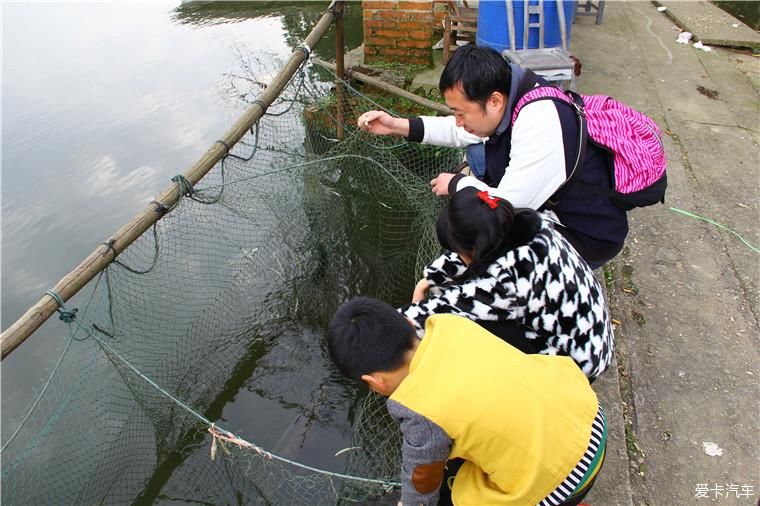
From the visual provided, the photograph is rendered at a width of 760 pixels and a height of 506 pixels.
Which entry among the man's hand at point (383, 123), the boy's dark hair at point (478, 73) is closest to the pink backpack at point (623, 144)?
the boy's dark hair at point (478, 73)

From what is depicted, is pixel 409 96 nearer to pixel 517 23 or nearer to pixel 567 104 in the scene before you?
pixel 517 23

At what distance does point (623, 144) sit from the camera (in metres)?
1.85

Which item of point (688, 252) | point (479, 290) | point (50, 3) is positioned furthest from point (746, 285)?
point (50, 3)

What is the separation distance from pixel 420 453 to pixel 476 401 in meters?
0.22

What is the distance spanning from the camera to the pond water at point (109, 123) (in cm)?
339

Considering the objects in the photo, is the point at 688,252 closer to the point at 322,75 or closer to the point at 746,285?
the point at 746,285

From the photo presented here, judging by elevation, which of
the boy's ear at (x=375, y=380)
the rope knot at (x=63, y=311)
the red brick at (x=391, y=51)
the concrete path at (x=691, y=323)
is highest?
the boy's ear at (x=375, y=380)

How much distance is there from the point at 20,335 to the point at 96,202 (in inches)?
128

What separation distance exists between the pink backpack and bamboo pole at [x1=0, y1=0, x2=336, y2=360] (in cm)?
160

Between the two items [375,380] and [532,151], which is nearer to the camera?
[375,380]

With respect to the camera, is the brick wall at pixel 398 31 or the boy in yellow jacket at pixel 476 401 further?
the brick wall at pixel 398 31

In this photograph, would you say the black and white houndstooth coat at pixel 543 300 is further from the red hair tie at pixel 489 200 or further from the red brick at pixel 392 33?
the red brick at pixel 392 33

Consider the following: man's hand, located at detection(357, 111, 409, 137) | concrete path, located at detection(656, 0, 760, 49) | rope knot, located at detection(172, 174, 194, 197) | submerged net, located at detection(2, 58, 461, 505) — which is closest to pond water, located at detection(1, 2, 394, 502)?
submerged net, located at detection(2, 58, 461, 505)

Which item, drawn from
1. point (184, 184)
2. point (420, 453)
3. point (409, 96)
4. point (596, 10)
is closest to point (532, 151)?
point (420, 453)
